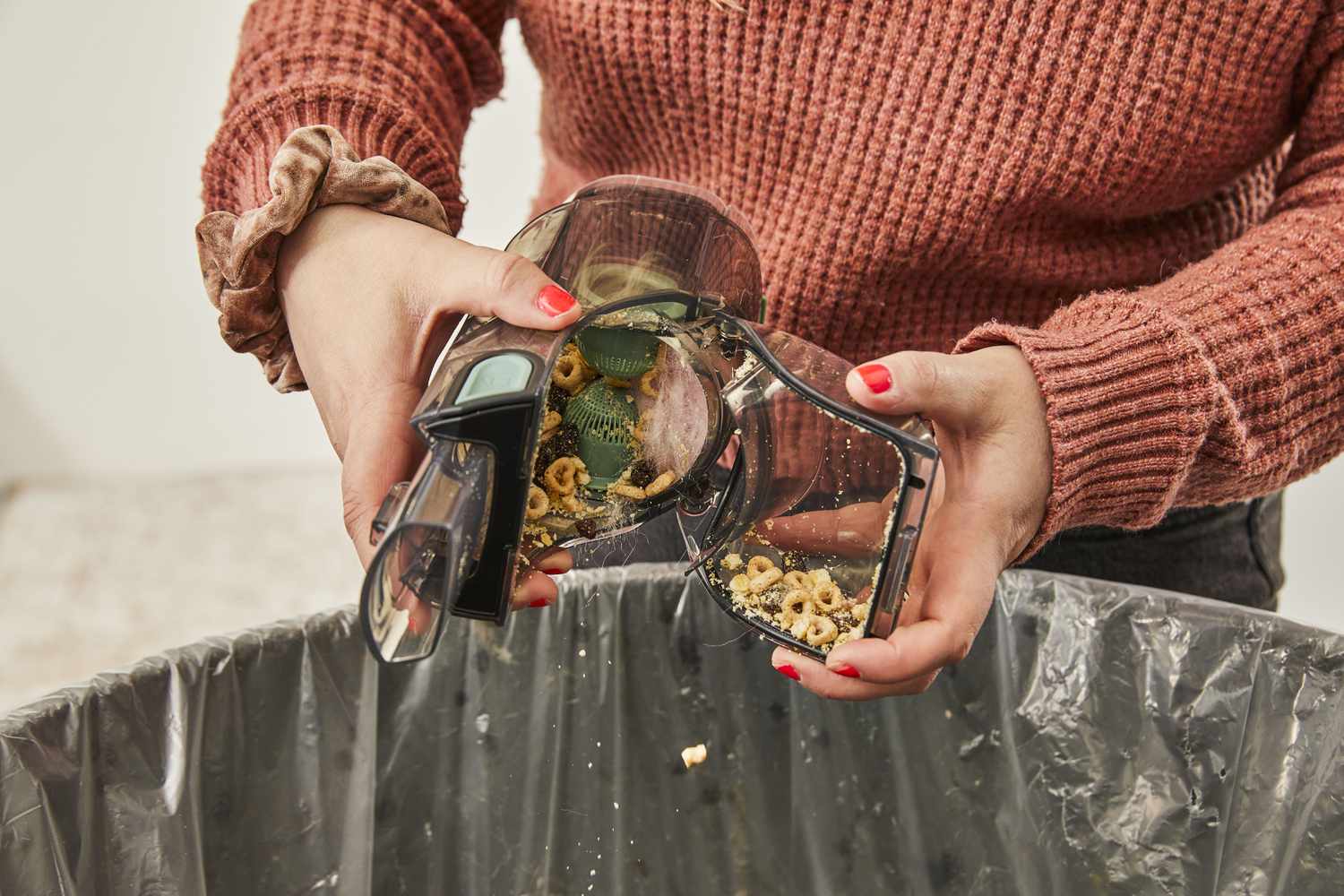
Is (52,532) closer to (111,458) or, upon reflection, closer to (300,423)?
(111,458)

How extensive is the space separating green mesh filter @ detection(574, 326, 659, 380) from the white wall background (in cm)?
109

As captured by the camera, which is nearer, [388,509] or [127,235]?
[388,509]

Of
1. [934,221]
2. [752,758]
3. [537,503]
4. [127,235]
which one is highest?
[934,221]

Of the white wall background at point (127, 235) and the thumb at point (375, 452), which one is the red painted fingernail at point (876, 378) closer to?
the thumb at point (375, 452)

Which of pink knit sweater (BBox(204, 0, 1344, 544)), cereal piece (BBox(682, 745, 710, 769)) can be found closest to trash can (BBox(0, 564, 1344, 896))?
cereal piece (BBox(682, 745, 710, 769))

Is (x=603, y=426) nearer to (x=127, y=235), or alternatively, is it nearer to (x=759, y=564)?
(x=759, y=564)

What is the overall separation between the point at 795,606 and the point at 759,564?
2 cm

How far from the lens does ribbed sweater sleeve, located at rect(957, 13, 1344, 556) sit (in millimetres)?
429

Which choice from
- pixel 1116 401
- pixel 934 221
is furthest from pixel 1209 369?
pixel 934 221

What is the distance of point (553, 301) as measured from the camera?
0.36 meters

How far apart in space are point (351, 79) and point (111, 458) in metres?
1.49

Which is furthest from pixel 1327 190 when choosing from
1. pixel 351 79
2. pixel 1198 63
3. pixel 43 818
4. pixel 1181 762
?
pixel 43 818

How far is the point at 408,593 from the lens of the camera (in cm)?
36

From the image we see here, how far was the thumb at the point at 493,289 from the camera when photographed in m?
0.36
